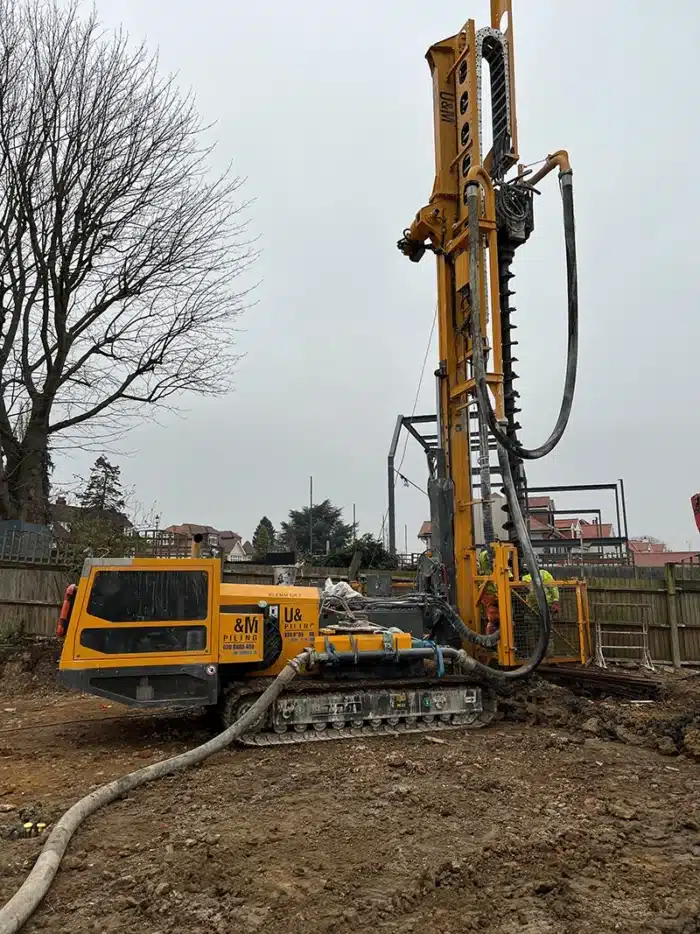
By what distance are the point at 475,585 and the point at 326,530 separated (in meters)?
44.0

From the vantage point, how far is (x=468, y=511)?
9.25m

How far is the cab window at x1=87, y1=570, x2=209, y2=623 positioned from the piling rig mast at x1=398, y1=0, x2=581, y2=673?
3.33 meters

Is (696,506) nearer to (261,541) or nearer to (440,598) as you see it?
(440,598)

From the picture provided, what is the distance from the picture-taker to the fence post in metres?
12.6

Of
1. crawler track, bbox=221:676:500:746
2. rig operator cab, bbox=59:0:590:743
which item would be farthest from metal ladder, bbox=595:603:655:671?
crawler track, bbox=221:676:500:746

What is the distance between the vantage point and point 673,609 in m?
12.8

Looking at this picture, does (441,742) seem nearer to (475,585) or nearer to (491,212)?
(475,585)

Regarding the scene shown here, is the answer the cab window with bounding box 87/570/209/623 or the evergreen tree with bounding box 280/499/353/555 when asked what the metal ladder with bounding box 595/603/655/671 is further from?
the evergreen tree with bounding box 280/499/353/555

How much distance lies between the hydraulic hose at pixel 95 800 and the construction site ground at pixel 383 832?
3.9 inches

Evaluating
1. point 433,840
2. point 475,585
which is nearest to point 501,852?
point 433,840

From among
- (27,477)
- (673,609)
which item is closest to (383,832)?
(673,609)

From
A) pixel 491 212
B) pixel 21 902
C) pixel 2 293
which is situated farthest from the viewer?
pixel 2 293

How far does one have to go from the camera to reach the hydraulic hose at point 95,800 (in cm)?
354

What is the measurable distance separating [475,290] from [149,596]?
5266 millimetres
